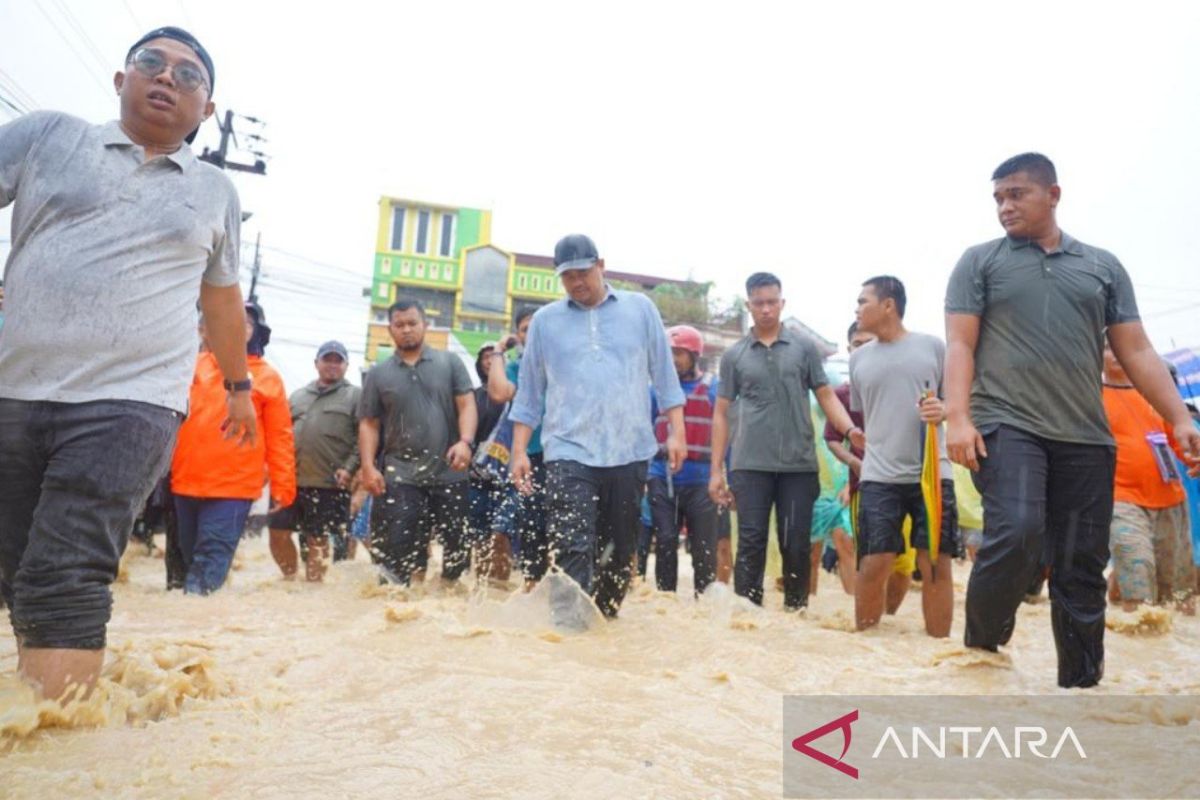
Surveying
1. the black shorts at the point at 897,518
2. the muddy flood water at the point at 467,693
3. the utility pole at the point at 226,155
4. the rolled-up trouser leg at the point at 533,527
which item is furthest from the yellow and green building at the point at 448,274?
the muddy flood water at the point at 467,693

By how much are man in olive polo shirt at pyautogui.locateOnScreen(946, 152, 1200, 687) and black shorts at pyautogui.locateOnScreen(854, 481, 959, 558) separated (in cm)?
145

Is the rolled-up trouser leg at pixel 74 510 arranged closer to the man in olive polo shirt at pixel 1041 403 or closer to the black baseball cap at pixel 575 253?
the black baseball cap at pixel 575 253

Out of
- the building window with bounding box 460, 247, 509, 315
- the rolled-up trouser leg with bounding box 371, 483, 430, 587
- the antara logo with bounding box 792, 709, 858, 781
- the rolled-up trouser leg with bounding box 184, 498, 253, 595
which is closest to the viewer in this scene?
the antara logo with bounding box 792, 709, 858, 781

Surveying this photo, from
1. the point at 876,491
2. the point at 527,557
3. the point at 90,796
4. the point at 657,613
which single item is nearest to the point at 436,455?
the point at 527,557

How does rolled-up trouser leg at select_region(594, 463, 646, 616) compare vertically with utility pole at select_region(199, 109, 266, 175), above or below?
below

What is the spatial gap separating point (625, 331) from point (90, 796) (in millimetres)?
3514

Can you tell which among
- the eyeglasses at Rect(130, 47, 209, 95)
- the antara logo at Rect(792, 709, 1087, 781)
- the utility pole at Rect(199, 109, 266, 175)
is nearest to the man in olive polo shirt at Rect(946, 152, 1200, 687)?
the antara logo at Rect(792, 709, 1087, 781)

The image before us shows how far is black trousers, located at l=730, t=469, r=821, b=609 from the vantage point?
5816 millimetres

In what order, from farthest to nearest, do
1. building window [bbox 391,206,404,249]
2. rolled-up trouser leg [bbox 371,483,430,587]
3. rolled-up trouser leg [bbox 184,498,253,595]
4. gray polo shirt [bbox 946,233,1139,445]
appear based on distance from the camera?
building window [bbox 391,206,404,249] < rolled-up trouser leg [bbox 371,483,430,587] < rolled-up trouser leg [bbox 184,498,253,595] < gray polo shirt [bbox 946,233,1139,445]

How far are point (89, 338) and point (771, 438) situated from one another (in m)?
4.14

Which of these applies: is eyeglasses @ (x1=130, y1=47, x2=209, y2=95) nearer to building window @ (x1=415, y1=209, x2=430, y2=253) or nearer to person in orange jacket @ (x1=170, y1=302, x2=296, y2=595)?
person in orange jacket @ (x1=170, y1=302, x2=296, y2=595)

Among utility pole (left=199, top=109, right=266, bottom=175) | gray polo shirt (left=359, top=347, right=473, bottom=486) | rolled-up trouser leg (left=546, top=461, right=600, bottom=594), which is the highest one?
utility pole (left=199, top=109, right=266, bottom=175)

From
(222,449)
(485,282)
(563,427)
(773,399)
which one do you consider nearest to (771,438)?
(773,399)

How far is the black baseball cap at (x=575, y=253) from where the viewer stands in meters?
4.96
